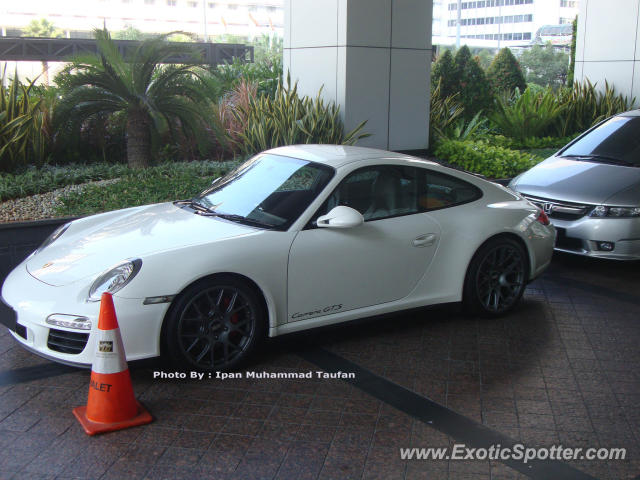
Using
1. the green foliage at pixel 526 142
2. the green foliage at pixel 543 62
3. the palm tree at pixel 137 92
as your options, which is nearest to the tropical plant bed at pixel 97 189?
the palm tree at pixel 137 92

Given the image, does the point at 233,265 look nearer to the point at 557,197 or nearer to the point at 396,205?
the point at 396,205

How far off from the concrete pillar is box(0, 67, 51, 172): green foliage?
13.4 feet

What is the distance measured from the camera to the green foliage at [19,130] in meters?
8.52

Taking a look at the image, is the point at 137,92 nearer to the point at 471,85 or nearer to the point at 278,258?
the point at 278,258

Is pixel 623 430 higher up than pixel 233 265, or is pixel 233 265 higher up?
pixel 233 265

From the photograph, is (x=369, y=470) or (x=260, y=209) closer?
(x=369, y=470)

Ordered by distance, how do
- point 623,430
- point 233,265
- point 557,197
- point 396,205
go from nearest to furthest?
1. point 623,430
2. point 233,265
3. point 396,205
4. point 557,197

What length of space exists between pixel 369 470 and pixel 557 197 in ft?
16.2

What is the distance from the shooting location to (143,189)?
326 inches

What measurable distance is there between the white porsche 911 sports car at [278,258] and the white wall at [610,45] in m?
10.4

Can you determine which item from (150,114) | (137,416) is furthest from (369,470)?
(150,114)

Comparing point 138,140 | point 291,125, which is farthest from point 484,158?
point 138,140

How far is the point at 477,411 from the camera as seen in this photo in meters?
4.27

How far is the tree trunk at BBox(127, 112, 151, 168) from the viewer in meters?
9.34
